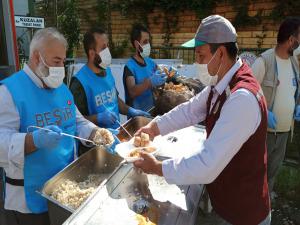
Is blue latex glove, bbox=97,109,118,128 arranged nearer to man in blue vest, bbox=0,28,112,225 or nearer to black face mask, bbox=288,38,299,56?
man in blue vest, bbox=0,28,112,225

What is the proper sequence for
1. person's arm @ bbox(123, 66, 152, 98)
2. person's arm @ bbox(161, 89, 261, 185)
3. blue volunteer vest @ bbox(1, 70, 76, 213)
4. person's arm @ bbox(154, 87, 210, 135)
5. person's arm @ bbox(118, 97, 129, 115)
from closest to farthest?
person's arm @ bbox(161, 89, 261, 185)
blue volunteer vest @ bbox(1, 70, 76, 213)
person's arm @ bbox(154, 87, 210, 135)
person's arm @ bbox(118, 97, 129, 115)
person's arm @ bbox(123, 66, 152, 98)

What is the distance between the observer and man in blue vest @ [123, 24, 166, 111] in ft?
10.9

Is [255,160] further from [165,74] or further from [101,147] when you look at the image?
[165,74]

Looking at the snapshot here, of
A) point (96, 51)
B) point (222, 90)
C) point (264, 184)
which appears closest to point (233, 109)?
point (222, 90)

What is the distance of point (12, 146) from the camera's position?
1736 millimetres

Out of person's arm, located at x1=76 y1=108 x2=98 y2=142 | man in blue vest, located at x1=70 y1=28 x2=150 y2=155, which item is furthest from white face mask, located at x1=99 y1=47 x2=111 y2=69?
person's arm, located at x1=76 y1=108 x2=98 y2=142

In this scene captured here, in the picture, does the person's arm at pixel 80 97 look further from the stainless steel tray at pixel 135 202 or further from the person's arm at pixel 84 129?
the stainless steel tray at pixel 135 202

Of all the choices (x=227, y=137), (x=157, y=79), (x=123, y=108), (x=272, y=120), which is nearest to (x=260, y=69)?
(x=272, y=120)

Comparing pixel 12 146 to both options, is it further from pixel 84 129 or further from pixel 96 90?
pixel 96 90

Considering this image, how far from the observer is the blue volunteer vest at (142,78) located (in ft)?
11.2

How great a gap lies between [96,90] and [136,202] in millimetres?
1263

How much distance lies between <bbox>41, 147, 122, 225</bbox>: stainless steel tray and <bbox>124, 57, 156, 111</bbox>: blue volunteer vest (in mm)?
1213

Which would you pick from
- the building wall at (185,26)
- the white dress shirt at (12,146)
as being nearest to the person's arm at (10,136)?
the white dress shirt at (12,146)

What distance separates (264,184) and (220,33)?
2.91ft
